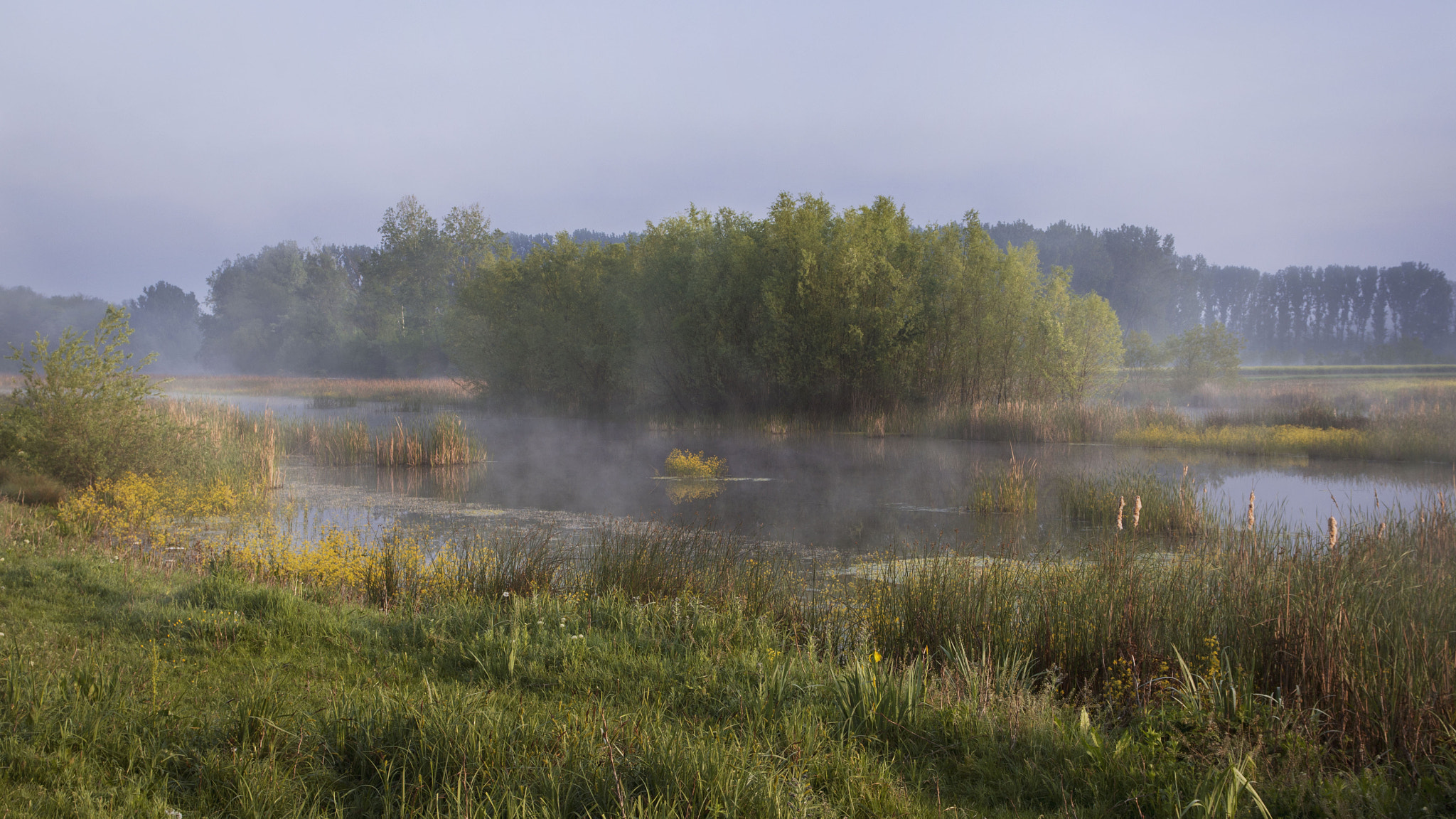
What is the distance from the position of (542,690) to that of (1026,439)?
19.9 meters

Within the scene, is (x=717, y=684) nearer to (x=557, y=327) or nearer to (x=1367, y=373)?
(x=557, y=327)

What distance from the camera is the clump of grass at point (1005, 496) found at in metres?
12.1

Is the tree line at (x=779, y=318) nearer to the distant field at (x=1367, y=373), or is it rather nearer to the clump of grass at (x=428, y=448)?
the clump of grass at (x=428, y=448)

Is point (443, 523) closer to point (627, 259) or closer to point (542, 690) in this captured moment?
point (542, 690)

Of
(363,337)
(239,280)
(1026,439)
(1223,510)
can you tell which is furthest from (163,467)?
(239,280)

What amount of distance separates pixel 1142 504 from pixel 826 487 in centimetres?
582

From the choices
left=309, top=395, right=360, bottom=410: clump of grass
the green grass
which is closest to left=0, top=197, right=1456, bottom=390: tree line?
left=309, top=395, right=360, bottom=410: clump of grass

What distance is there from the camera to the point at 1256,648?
170 inches

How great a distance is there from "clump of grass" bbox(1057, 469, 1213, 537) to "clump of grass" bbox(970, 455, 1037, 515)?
48 cm

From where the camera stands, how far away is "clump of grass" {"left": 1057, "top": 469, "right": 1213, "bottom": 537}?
10086mm

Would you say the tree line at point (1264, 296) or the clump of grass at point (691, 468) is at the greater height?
the tree line at point (1264, 296)

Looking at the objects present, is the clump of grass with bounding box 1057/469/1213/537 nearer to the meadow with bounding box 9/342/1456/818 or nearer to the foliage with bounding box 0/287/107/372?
the meadow with bounding box 9/342/1456/818

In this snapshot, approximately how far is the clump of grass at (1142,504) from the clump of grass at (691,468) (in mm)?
6983

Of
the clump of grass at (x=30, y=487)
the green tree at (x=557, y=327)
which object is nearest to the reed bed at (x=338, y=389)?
the green tree at (x=557, y=327)
